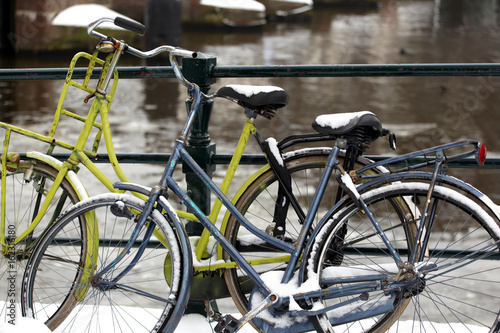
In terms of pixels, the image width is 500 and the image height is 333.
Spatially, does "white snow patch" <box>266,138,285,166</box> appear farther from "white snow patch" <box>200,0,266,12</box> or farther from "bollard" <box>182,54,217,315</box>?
"white snow patch" <box>200,0,266,12</box>

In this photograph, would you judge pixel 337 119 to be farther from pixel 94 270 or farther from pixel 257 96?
pixel 94 270

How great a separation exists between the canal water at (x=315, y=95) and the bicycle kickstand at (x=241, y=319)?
177 inches

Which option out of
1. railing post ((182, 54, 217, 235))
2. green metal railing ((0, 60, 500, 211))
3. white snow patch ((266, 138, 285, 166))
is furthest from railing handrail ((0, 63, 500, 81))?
white snow patch ((266, 138, 285, 166))

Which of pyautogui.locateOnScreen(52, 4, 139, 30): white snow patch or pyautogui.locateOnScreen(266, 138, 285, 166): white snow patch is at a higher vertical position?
pyautogui.locateOnScreen(52, 4, 139, 30): white snow patch

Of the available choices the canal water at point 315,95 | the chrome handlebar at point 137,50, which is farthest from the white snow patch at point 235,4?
the chrome handlebar at point 137,50

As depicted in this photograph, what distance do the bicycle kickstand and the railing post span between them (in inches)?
22.9

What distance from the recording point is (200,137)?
9.54ft

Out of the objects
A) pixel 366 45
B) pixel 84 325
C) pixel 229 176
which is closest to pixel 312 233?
pixel 229 176

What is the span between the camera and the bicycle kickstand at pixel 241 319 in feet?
8.06

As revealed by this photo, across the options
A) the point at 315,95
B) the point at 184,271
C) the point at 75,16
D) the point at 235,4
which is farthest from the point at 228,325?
the point at 235,4

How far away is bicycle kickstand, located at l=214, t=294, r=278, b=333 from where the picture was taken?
8.06ft

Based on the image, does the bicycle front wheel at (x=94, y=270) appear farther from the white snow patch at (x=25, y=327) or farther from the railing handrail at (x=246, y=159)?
the railing handrail at (x=246, y=159)

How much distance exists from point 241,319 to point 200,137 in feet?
2.81

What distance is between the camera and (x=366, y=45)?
18.9 meters
